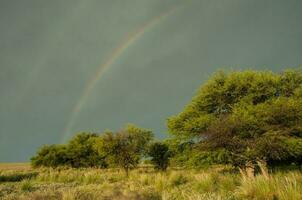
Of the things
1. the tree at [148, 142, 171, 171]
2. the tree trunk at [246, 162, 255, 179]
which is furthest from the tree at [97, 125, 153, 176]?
the tree trunk at [246, 162, 255, 179]

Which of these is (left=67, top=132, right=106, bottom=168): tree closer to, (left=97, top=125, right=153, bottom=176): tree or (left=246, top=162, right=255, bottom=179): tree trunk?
(left=97, top=125, right=153, bottom=176): tree

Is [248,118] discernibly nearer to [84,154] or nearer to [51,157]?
[84,154]

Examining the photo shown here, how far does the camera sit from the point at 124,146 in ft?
136

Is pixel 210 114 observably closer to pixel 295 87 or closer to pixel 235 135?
pixel 235 135

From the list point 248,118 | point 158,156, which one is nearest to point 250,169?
point 248,118

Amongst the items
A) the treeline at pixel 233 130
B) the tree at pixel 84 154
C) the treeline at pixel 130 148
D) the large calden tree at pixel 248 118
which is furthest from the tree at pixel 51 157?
the large calden tree at pixel 248 118

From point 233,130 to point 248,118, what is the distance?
1.98 meters

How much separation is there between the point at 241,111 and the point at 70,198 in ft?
52.4

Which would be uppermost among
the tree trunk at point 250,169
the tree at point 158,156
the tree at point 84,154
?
the tree at point 84,154

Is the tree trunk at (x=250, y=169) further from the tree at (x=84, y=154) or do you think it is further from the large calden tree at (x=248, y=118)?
the tree at (x=84, y=154)

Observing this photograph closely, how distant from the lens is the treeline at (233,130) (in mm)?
20484

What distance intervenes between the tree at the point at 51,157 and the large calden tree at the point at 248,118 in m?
41.5

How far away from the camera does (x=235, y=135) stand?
20844 mm

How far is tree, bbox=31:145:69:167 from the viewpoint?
6525cm
